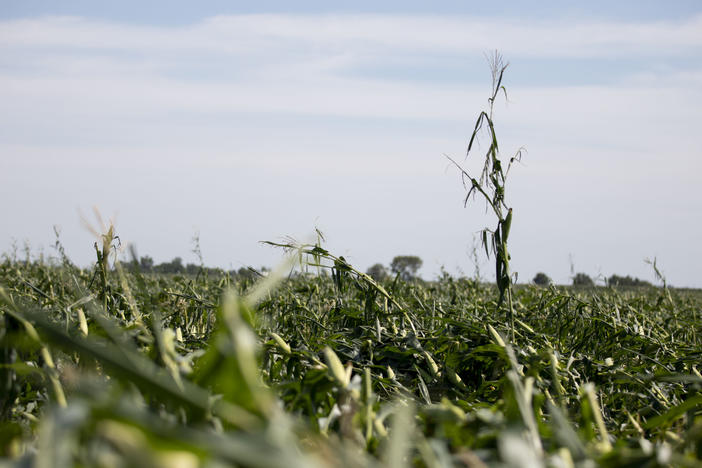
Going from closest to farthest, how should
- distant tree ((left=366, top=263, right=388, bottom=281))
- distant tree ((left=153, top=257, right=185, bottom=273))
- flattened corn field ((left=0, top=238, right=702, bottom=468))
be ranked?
flattened corn field ((left=0, top=238, right=702, bottom=468)), distant tree ((left=366, top=263, right=388, bottom=281)), distant tree ((left=153, top=257, right=185, bottom=273))

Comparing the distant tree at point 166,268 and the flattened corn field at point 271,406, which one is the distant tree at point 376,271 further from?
the distant tree at point 166,268

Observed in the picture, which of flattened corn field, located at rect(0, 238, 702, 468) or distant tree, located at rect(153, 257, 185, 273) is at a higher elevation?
distant tree, located at rect(153, 257, 185, 273)

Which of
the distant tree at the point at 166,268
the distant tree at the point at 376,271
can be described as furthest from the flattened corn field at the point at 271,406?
the distant tree at the point at 166,268

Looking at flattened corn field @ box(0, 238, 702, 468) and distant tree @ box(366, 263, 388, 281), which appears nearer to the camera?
flattened corn field @ box(0, 238, 702, 468)

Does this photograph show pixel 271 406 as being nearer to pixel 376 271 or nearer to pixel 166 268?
pixel 376 271

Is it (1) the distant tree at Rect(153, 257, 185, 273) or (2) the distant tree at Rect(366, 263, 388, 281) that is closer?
(2) the distant tree at Rect(366, 263, 388, 281)

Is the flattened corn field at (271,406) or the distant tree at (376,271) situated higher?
the distant tree at (376,271)

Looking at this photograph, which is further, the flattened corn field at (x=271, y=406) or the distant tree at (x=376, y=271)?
the distant tree at (x=376, y=271)

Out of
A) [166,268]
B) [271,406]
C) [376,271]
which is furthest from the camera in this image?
[166,268]

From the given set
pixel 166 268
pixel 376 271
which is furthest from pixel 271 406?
pixel 166 268

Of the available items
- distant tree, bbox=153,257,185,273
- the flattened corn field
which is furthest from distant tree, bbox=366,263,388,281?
distant tree, bbox=153,257,185,273

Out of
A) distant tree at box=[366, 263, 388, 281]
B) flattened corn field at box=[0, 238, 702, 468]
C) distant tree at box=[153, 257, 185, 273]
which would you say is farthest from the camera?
distant tree at box=[153, 257, 185, 273]

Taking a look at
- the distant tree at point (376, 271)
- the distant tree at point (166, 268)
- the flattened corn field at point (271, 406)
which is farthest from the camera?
the distant tree at point (166, 268)

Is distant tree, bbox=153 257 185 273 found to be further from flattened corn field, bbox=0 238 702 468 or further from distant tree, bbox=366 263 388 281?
flattened corn field, bbox=0 238 702 468
